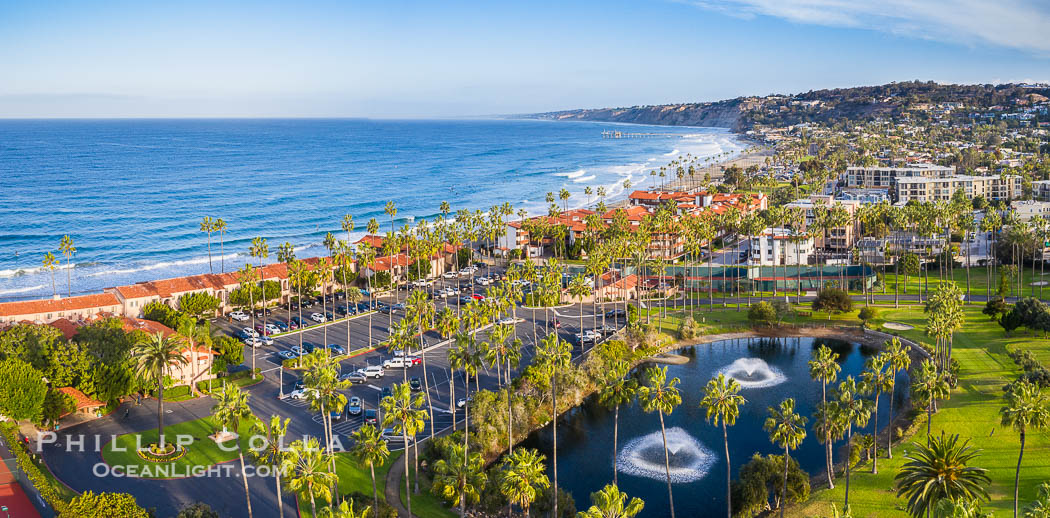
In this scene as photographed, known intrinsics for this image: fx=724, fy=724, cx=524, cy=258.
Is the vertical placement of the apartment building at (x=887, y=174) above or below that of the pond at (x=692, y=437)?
above

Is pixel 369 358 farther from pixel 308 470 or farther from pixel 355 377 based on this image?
pixel 308 470

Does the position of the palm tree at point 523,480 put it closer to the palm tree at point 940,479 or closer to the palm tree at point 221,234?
the palm tree at point 940,479

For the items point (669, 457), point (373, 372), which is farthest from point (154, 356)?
point (669, 457)

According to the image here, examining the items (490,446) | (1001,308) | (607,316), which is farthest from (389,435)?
(1001,308)

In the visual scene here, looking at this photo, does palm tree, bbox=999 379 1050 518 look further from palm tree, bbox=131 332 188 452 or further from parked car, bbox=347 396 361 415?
palm tree, bbox=131 332 188 452

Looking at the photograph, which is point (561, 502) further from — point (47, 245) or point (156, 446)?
point (47, 245)

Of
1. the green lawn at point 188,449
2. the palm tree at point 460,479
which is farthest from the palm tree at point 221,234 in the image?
the palm tree at point 460,479

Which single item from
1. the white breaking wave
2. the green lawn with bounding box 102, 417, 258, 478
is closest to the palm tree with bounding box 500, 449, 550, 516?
the green lawn with bounding box 102, 417, 258, 478
